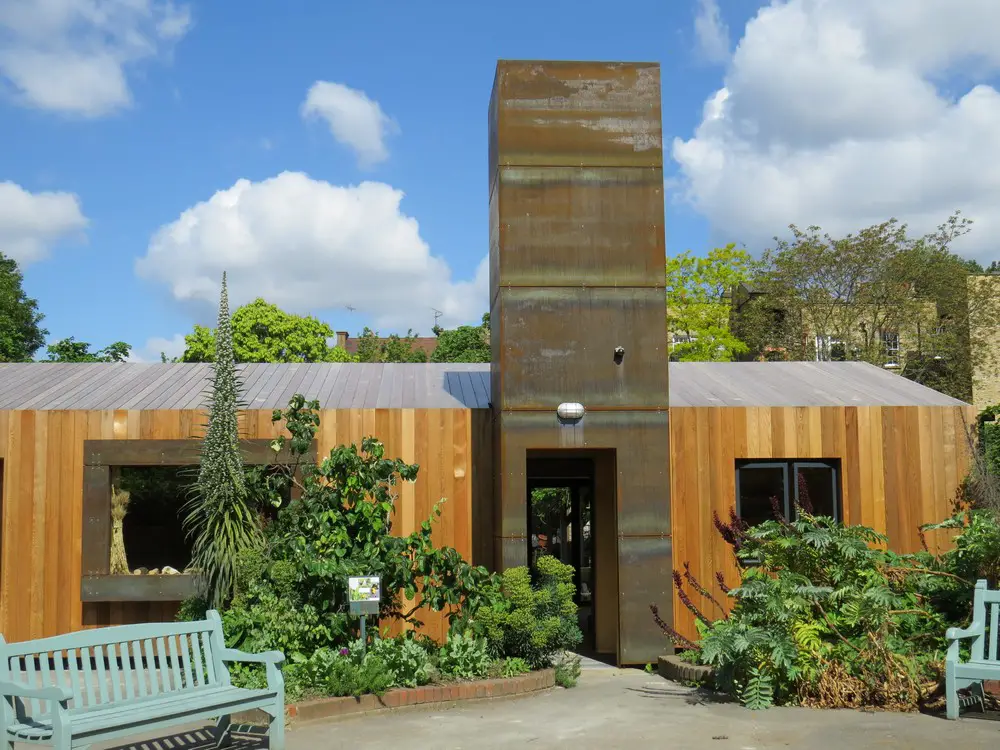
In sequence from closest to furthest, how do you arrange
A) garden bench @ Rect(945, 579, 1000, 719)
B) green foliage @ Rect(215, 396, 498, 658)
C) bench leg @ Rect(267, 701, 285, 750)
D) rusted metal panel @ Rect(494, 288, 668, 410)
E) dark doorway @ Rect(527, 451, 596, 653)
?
bench leg @ Rect(267, 701, 285, 750) < garden bench @ Rect(945, 579, 1000, 719) < green foliage @ Rect(215, 396, 498, 658) < rusted metal panel @ Rect(494, 288, 668, 410) < dark doorway @ Rect(527, 451, 596, 653)

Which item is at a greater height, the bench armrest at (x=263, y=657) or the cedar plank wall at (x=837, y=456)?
the cedar plank wall at (x=837, y=456)

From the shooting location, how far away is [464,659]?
8.78 metres

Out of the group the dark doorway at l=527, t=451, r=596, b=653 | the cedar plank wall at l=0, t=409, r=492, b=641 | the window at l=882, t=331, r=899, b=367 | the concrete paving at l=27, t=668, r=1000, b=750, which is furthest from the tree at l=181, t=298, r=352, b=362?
the concrete paving at l=27, t=668, r=1000, b=750

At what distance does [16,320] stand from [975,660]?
38106mm

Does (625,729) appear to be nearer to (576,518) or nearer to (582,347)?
(582,347)

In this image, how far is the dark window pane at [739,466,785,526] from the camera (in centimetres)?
1164

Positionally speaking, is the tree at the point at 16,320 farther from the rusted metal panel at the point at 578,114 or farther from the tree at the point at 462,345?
the rusted metal panel at the point at 578,114

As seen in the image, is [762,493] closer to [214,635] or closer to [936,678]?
[936,678]

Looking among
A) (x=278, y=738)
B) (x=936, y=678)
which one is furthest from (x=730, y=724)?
(x=278, y=738)

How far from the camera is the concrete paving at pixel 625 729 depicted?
22.2 feet

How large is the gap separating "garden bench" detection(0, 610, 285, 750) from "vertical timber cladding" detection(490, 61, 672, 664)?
3852 mm

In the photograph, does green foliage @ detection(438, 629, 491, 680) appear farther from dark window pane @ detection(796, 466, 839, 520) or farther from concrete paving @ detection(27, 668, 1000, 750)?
dark window pane @ detection(796, 466, 839, 520)

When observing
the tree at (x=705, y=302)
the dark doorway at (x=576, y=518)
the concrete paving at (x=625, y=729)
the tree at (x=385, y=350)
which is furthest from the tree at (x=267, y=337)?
the concrete paving at (x=625, y=729)

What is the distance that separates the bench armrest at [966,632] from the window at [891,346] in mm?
23204
